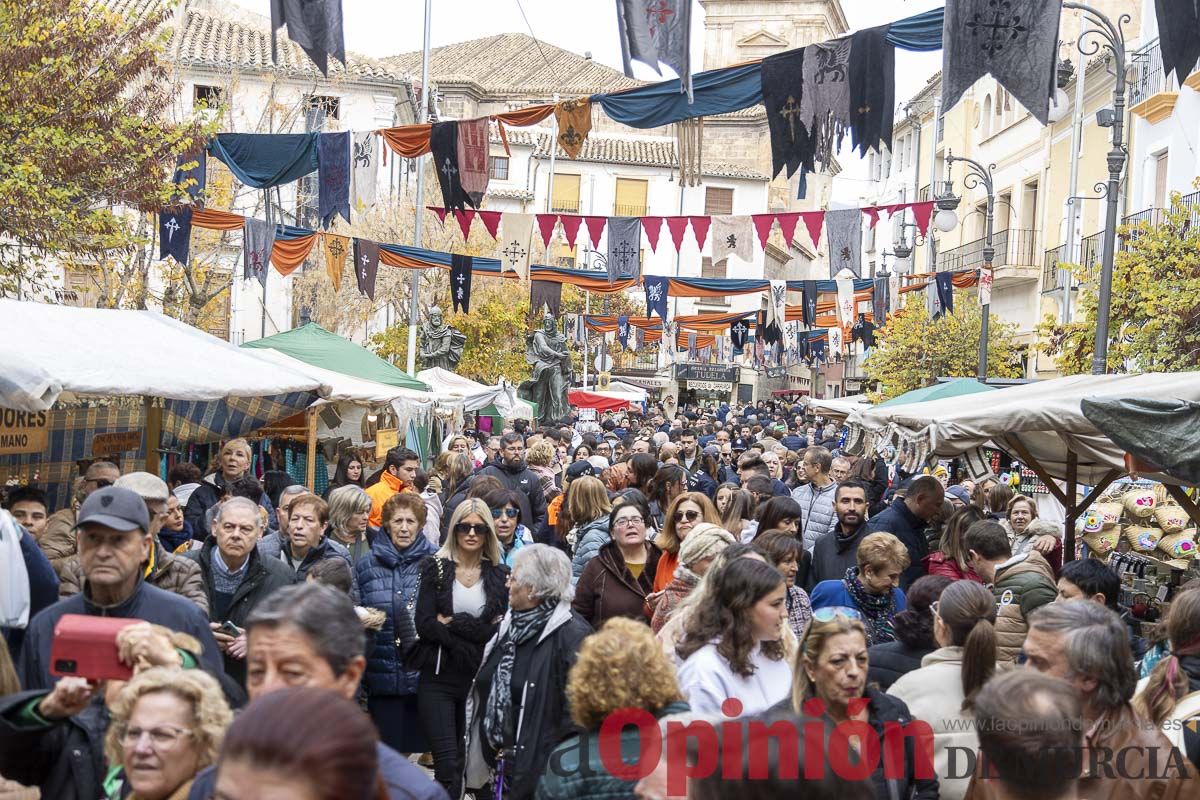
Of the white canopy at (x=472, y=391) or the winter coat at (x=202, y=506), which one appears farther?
the white canopy at (x=472, y=391)

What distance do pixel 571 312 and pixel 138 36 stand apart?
1507 inches

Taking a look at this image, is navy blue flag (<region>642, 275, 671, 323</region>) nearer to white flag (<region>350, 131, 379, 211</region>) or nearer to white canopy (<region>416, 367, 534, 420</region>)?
white canopy (<region>416, 367, 534, 420</region>)

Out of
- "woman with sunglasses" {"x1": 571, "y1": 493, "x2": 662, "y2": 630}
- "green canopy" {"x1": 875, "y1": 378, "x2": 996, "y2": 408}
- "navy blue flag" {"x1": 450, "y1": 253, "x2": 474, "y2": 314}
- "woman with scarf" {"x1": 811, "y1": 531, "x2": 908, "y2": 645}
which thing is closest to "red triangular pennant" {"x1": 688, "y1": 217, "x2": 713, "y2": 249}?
"navy blue flag" {"x1": 450, "y1": 253, "x2": 474, "y2": 314}

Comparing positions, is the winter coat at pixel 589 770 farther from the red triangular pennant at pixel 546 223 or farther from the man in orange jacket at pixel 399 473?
the red triangular pennant at pixel 546 223

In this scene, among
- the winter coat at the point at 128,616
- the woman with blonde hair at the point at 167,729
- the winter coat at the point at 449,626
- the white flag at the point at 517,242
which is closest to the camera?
the woman with blonde hair at the point at 167,729

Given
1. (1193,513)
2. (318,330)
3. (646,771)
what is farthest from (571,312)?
(646,771)

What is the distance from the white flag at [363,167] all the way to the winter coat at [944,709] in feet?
41.6

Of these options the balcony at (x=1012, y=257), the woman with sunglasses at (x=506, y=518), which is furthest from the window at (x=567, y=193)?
the woman with sunglasses at (x=506, y=518)

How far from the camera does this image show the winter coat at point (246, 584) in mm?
6027

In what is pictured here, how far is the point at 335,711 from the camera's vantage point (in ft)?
7.17

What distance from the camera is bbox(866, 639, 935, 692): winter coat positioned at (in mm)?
5195

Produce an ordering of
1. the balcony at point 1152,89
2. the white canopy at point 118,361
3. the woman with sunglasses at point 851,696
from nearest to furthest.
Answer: the woman with sunglasses at point 851,696 < the white canopy at point 118,361 < the balcony at point 1152,89

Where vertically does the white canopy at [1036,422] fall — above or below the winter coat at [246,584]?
above

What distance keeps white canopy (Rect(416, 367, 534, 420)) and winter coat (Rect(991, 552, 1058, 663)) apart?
14.8 meters
